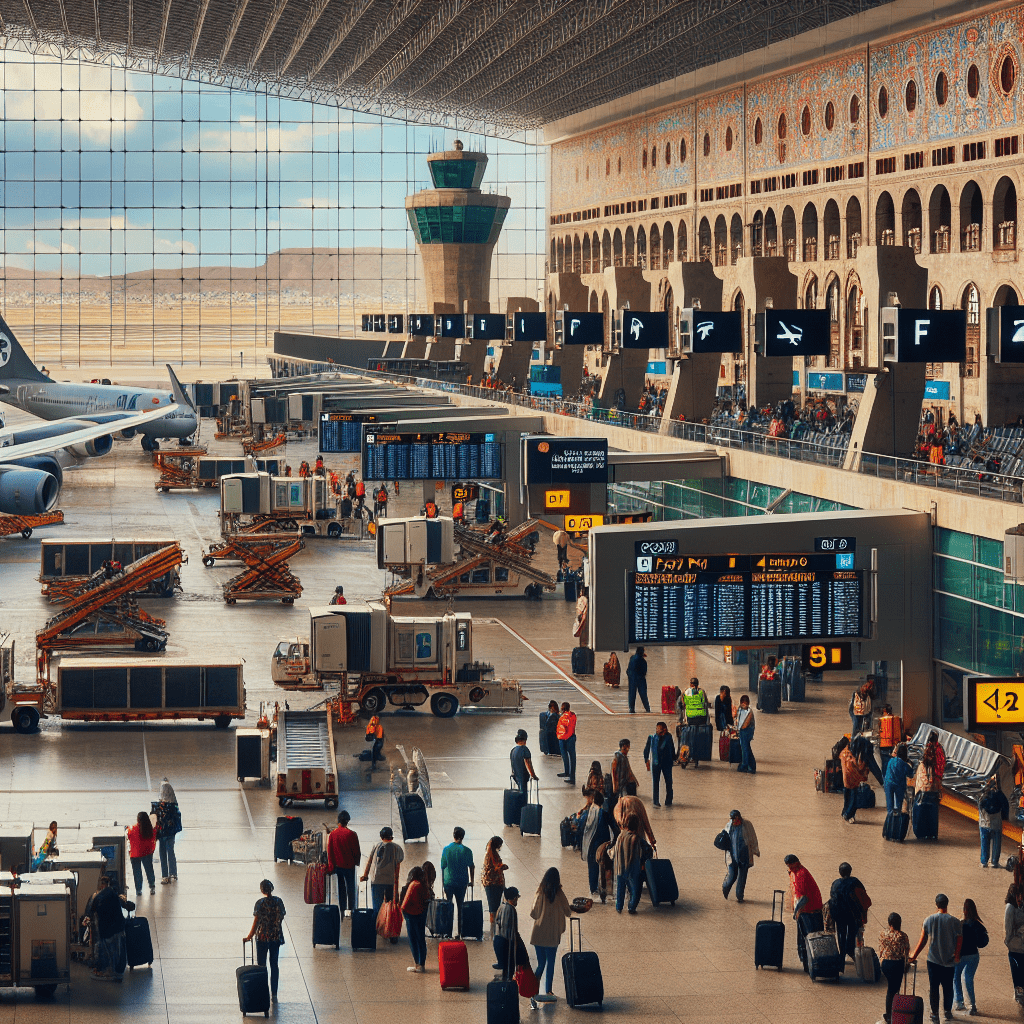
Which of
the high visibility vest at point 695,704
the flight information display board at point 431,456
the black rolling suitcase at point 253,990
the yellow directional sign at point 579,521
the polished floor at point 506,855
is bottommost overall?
the polished floor at point 506,855

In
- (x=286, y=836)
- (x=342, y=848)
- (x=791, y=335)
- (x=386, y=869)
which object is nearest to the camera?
(x=386, y=869)

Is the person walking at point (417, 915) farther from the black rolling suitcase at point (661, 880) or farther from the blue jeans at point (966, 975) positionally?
the blue jeans at point (966, 975)

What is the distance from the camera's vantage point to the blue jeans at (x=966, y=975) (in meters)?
16.4

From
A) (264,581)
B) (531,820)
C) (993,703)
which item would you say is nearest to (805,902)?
(993,703)

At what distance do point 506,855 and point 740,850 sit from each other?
3.56 meters

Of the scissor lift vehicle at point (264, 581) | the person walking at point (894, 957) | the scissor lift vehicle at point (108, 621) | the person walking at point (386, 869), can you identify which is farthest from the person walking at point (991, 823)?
the scissor lift vehicle at point (264, 581)

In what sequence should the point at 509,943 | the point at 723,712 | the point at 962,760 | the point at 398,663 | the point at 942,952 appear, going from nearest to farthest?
the point at 942,952
the point at 509,943
the point at 962,760
the point at 723,712
the point at 398,663

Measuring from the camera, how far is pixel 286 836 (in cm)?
2172

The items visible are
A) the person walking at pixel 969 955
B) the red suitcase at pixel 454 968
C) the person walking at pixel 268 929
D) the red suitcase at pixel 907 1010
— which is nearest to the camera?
the red suitcase at pixel 907 1010

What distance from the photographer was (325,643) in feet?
101

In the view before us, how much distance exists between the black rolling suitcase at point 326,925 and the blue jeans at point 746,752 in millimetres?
10456

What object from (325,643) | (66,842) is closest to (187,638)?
(325,643)

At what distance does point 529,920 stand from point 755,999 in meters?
3.53

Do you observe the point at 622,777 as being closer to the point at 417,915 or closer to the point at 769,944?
the point at 769,944
